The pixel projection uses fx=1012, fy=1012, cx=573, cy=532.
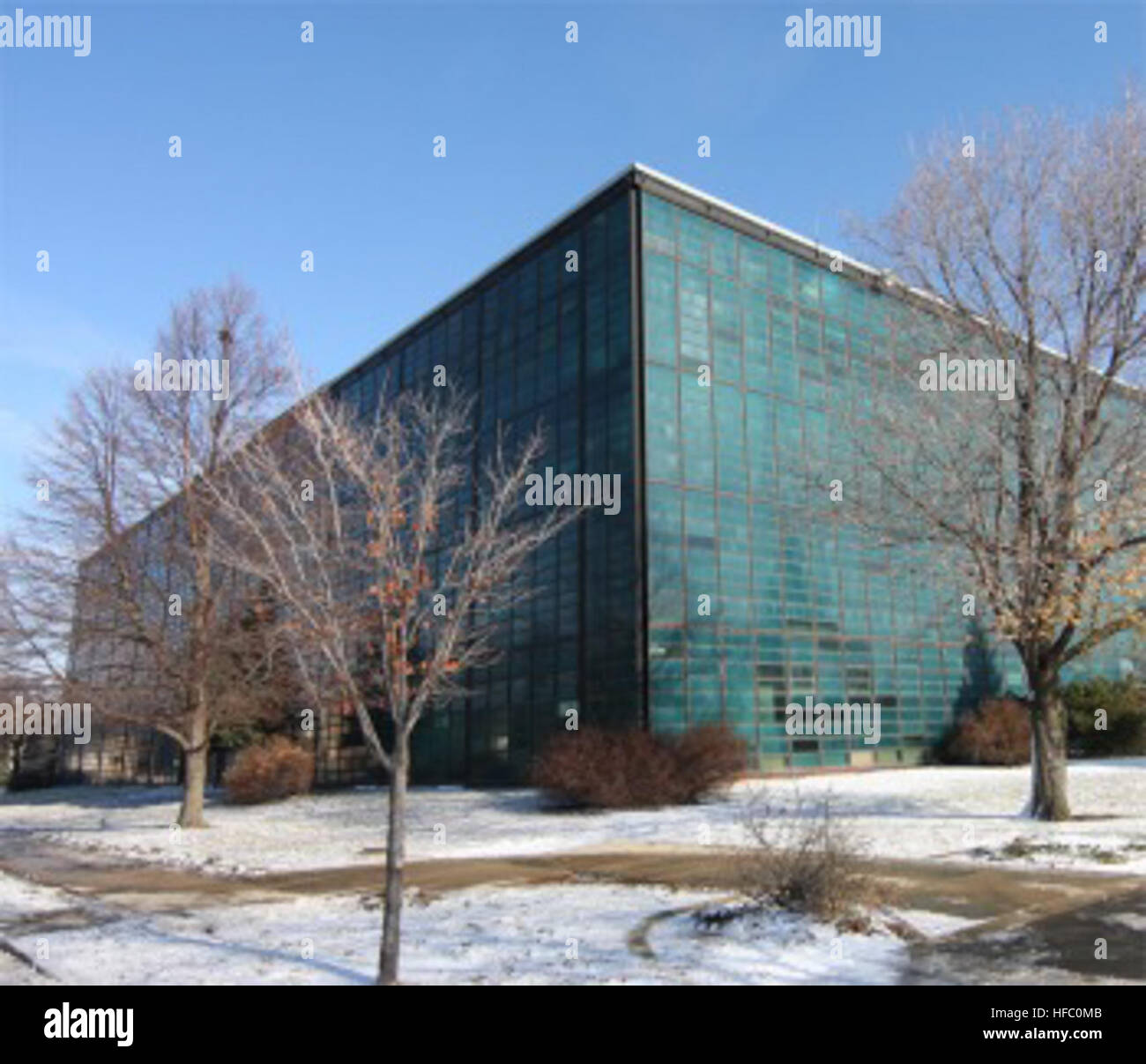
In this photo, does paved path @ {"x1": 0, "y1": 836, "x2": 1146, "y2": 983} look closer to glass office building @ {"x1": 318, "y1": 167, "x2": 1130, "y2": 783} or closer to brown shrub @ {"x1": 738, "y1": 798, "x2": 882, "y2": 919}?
brown shrub @ {"x1": 738, "y1": 798, "x2": 882, "y2": 919}

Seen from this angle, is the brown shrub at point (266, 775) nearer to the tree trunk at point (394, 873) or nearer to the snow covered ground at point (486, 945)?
the snow covered ground at point (486, 945)

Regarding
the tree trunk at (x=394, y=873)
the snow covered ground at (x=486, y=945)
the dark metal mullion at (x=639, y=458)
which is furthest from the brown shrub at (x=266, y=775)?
the tree trunk at (x=394, y=873)

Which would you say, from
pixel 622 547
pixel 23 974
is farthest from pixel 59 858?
pixel 622 547

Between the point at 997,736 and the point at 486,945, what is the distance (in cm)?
2837

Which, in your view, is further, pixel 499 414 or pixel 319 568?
pixel 499 414

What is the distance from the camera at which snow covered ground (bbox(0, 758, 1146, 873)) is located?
48.4ft

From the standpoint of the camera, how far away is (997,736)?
3288 centimetres

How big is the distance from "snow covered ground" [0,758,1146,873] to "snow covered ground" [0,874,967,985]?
1.79 metres

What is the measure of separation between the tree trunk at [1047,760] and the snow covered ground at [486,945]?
29.4 ft

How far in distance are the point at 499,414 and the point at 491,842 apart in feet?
69.0

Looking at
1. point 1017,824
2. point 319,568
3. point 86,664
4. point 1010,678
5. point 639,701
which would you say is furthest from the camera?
point 1010,678

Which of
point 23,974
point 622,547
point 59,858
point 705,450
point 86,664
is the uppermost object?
point 705,450

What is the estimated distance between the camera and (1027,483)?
17.1 m
